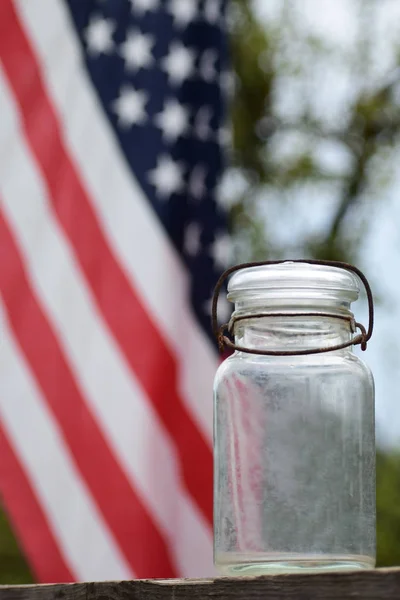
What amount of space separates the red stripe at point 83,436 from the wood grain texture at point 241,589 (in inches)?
61.3

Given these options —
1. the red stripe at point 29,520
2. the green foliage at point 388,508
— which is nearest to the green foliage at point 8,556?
the green foliage at point 388,508

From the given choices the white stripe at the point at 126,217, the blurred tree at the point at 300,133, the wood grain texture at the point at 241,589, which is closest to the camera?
the wood grain texture at the point at 241,589

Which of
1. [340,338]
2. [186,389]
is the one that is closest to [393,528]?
[186,389]

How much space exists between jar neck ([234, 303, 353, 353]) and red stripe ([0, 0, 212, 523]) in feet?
5.09

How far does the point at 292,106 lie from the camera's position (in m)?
6.79

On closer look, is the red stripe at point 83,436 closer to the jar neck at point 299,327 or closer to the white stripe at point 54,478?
the white stripe at point 54,478

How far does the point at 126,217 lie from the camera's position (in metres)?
2.54

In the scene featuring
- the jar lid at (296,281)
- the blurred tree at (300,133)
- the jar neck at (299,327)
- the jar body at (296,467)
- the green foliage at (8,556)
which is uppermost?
the jar lid at (296,281)

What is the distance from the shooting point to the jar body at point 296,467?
31.2 inches

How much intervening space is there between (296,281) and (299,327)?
0.04m

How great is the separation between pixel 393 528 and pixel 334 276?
6.87 meters

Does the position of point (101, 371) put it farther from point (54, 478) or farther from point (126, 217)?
point (126, 217)

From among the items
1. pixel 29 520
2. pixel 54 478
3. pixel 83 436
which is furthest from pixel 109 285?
pixel 29 520

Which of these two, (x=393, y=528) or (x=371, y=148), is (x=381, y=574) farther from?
(x=393, y=528)
